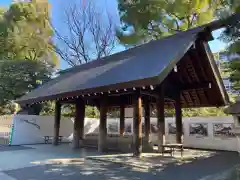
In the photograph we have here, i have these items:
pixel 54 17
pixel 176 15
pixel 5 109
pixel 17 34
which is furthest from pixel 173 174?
pixel 54 17

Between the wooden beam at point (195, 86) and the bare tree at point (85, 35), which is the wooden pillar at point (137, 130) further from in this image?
the bare tree at point (85, 35)

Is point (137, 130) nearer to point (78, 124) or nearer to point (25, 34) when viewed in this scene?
point (78, 124)

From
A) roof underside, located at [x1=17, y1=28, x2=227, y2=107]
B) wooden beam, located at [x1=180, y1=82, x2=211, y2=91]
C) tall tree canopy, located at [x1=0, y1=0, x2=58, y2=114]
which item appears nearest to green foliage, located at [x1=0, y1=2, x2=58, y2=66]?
tall tree canopy, located at [x1=0, y1=0, x2=58, y2=114]

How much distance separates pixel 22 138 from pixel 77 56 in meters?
13.0

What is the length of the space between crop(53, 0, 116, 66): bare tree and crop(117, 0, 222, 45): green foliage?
5683mm

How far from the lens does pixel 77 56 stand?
2448 cm

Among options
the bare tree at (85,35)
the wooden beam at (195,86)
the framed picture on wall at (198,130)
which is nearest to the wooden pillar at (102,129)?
the wooden beam at (195,86)

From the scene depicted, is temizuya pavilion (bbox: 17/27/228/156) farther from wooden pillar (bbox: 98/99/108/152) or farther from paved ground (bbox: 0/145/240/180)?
paved ground (bbox: 0/145/240/180)

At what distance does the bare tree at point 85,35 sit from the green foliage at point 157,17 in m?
5.68

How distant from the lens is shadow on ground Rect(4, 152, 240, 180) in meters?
5.68

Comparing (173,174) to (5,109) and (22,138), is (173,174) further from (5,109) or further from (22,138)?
(5,109)

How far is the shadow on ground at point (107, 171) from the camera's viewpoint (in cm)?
568

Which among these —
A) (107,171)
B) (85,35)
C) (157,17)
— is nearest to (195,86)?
(107,171)

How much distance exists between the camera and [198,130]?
13.0 m
